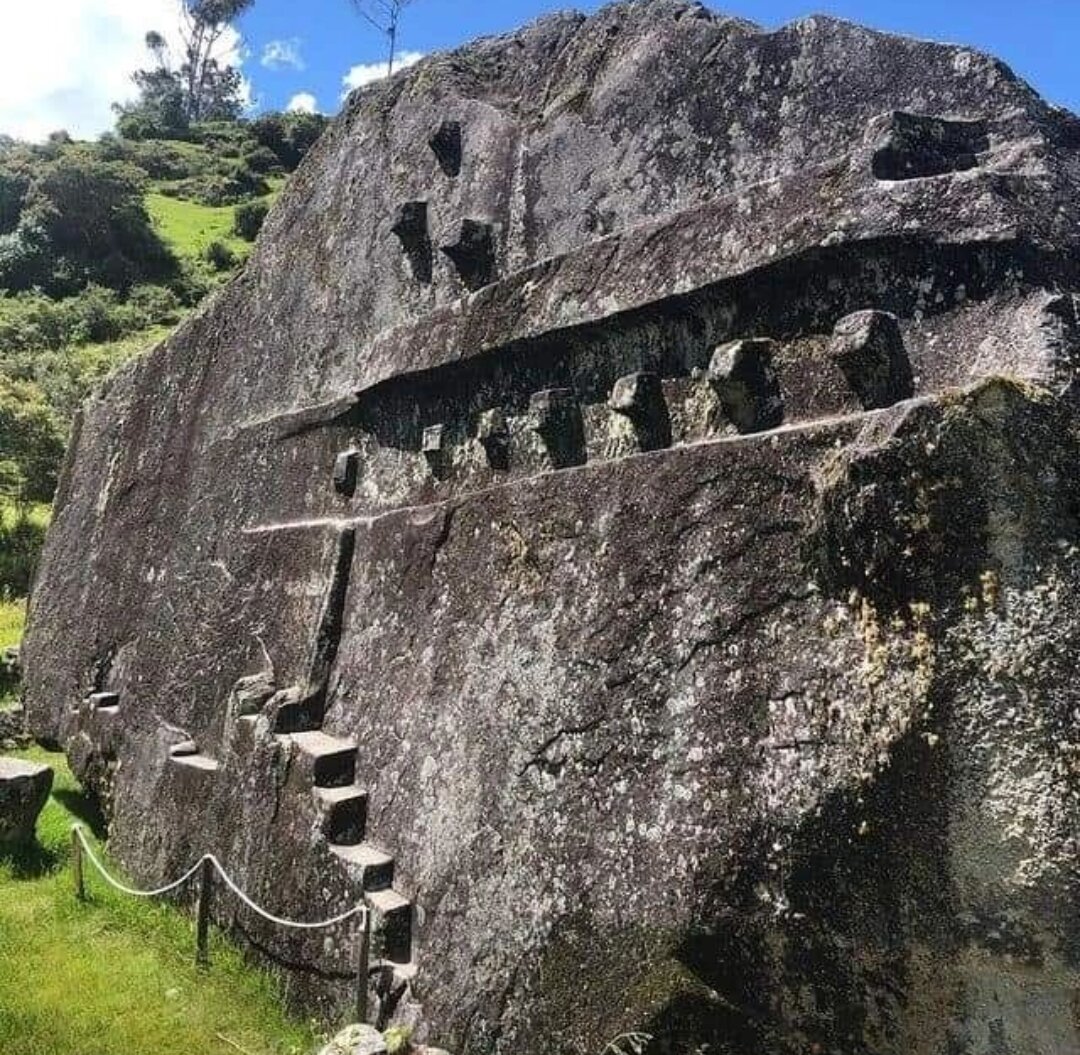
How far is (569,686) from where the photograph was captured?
4.31m

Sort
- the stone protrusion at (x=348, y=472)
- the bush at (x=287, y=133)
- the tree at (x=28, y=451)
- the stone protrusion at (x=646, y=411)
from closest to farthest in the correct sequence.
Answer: the stone protrusion at (x=646, y=411), the stone protrusion at (x=348, y=472), the tree at (x=28, y=451), the bush at (x=287, y=133)

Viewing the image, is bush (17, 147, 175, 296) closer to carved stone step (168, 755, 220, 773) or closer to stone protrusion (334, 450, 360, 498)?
carved stone step (168, 755, 220, 773)

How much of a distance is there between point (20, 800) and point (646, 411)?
22.2 ft

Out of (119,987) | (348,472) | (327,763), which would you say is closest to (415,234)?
(348,472)

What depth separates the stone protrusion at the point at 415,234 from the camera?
6.92 m

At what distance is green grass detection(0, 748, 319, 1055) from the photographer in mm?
5305

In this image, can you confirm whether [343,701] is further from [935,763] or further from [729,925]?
[935,763]

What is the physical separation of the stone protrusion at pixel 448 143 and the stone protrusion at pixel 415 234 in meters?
0.30

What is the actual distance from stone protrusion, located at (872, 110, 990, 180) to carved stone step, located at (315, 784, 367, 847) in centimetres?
381

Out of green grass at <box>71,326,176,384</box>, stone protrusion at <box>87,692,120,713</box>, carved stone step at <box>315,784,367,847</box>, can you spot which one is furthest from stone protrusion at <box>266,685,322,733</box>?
green grass at <box>71,326,176,384</box>

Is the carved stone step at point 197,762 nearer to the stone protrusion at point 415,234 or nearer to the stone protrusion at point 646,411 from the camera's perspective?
the stone protrusion at point 415,234

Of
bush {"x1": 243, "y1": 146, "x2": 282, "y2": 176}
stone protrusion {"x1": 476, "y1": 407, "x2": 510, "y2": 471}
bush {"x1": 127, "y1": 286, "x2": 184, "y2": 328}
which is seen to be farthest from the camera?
bush {"x1": 243, "y1": 146, "x2": 282, "y2": 176}

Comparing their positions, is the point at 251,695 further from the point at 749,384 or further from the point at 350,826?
the point at 749,384

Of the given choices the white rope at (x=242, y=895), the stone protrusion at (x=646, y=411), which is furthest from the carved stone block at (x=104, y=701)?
the stone protrusion at (x=646, y=411)
